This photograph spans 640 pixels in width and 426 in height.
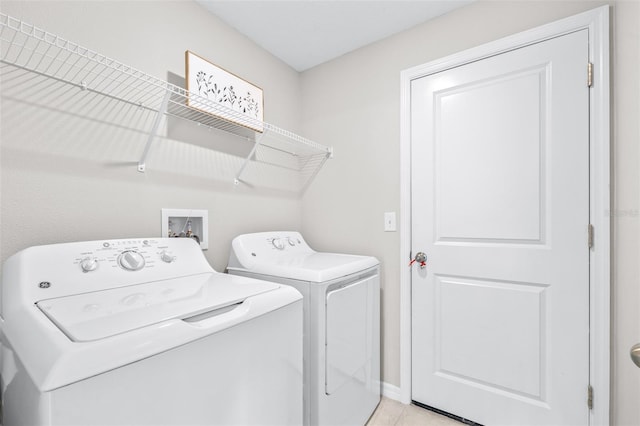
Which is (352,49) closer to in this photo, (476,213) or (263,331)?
(476,213)

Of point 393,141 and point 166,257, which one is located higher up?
point 393,141

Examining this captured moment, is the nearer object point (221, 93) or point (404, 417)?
point (221, 93)

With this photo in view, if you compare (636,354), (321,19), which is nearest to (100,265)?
A: (636,354)

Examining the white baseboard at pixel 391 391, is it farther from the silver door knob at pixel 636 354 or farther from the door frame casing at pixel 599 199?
the silver door knob at pixel 636 354

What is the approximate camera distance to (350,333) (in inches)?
61.7

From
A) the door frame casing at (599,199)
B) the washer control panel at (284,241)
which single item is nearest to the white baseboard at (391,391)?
the door frame casing at (599,199)

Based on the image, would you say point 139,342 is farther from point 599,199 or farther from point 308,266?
point 599,199

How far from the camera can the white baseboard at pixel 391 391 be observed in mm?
1898

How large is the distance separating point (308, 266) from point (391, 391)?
109cm

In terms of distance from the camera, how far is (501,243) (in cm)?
162

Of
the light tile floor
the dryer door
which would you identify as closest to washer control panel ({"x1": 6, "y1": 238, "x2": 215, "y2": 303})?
the dryer door

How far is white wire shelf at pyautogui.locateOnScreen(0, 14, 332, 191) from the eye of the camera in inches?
41.4

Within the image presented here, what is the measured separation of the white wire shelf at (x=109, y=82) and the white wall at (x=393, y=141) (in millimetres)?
343

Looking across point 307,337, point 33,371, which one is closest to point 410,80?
point 307,337
